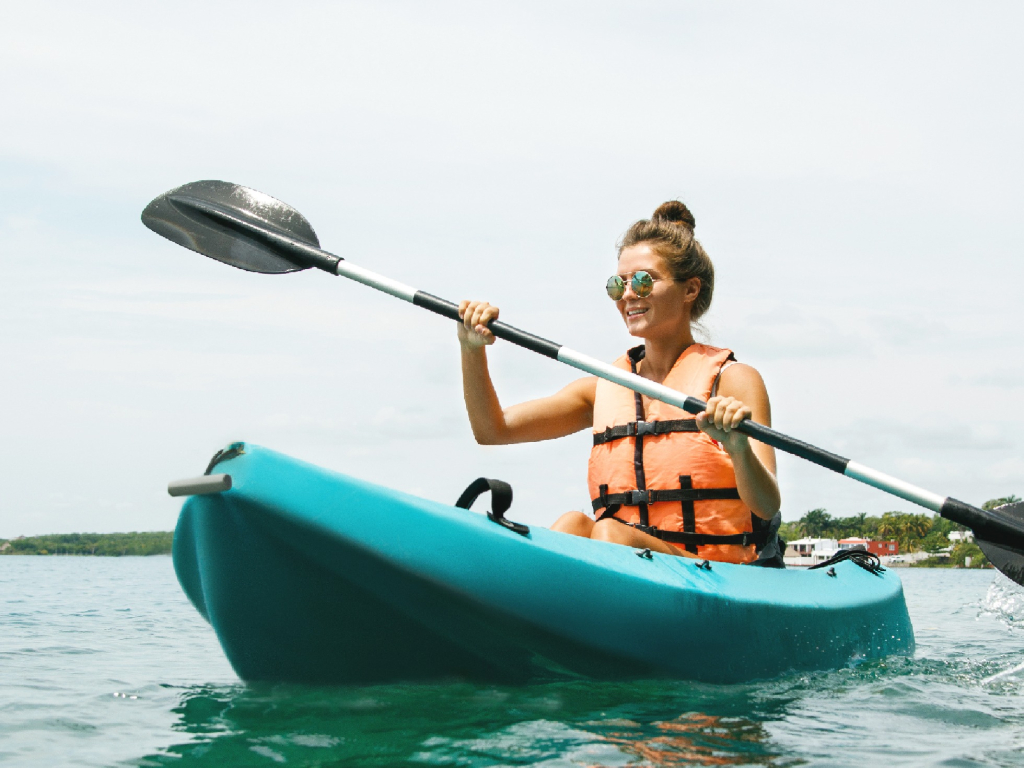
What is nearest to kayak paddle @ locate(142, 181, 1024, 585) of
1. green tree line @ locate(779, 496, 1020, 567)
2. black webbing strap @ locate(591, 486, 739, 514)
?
black webbing strap @ locate(591, 486, 739, 514)

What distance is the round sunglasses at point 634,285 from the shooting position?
3727 millimetres

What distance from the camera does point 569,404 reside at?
4.20 m

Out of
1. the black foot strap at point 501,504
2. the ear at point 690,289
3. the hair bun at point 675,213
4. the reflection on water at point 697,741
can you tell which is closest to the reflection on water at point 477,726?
the reflection on water at point 697,741

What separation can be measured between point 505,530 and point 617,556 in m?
0.41

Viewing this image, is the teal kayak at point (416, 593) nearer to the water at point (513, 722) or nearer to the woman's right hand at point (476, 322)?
the water at point (513, 722)

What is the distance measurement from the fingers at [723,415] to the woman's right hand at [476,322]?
0.89 metres

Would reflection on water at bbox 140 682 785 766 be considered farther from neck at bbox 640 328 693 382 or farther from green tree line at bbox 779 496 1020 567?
green tree line at bbox 779 496 1020 567

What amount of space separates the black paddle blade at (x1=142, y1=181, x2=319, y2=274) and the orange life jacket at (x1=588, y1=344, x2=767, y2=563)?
64.0 inches

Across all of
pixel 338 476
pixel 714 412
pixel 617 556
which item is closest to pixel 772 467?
pixel 714 412

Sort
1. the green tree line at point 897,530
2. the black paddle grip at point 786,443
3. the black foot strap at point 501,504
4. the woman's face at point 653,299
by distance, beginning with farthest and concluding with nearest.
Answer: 1. the green tree line at point 897,530
2. the woman's face at point 653,299
3. the black paddle grip at point 786,443
4. the black foot strap at point 501,504

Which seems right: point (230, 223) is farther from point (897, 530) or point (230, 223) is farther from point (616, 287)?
point (897, 530)

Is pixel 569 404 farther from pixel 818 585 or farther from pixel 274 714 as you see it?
pixel 274 714

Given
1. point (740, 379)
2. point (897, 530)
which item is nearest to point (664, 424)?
point (740, 379)

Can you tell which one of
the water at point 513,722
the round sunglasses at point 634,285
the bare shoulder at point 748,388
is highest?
the round sunglasses at point 634,285
